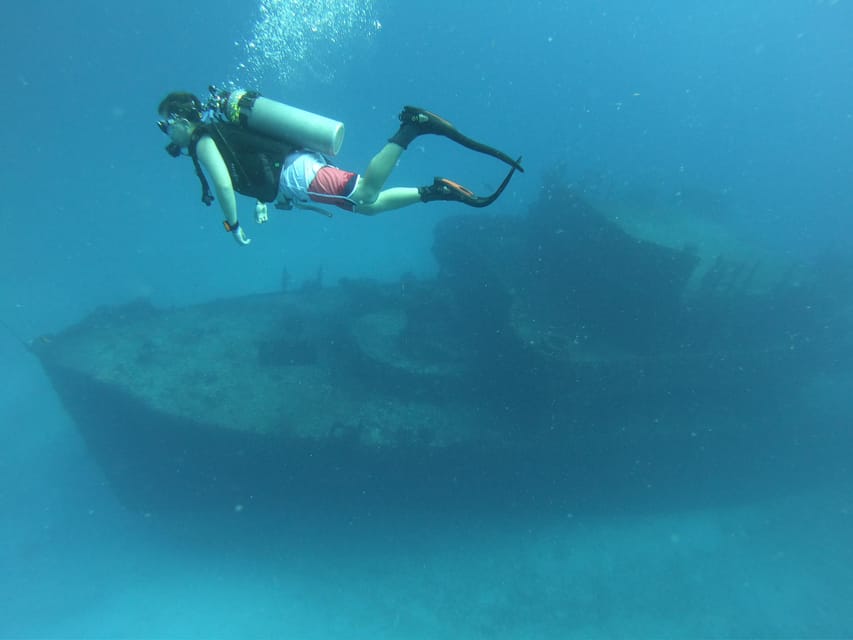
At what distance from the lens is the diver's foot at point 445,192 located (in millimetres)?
4678

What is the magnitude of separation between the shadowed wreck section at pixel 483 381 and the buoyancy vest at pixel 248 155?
20.2 ft

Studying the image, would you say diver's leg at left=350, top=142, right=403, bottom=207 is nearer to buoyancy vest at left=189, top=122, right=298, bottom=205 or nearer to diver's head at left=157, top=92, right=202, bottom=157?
buoyancy vest at left=189, top=122, right=298, bottom=205

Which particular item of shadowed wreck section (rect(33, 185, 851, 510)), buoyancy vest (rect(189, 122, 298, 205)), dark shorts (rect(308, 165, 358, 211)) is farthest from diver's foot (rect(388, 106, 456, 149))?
shadowed wreck section (rect(33, 185, 851, 510))

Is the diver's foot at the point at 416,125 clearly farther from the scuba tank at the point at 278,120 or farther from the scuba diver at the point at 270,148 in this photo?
the scuba tank at the point at 278,120

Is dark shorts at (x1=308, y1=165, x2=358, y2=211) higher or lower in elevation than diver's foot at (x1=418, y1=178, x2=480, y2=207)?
lower

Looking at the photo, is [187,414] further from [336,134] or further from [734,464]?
[734,464]

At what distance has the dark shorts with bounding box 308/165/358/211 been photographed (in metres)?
4.59

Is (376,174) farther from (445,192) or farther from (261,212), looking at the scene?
(261,212)

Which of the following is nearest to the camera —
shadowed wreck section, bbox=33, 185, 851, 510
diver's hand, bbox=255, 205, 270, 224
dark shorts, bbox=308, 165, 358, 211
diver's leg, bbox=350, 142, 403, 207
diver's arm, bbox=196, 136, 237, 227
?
diver's arm, bbox=196, 136, 237, 227

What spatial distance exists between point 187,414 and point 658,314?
11.1m

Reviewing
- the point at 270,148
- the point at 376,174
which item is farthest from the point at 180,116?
the point at 376,174

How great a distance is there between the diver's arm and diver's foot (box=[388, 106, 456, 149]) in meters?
1.62

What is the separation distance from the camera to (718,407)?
→ 39.6 ft

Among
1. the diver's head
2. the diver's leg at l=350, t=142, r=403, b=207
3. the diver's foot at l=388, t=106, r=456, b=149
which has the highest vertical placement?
the diver's foot at l=388, t=106, r=456, b=149
